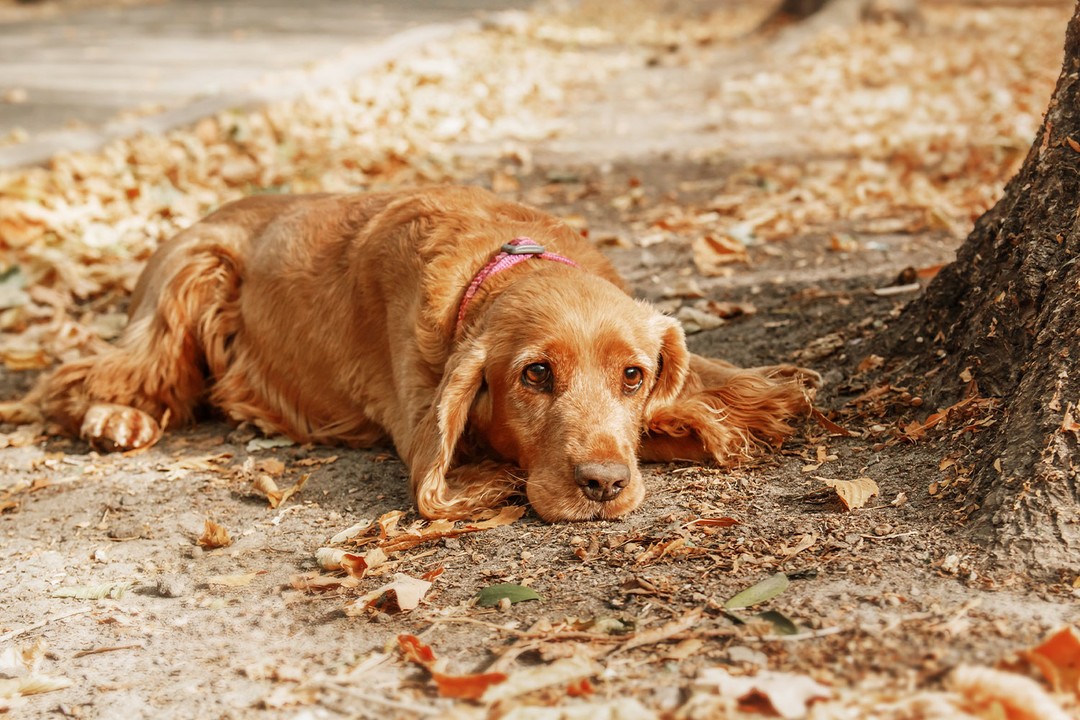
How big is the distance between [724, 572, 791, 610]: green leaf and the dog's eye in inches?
43.8

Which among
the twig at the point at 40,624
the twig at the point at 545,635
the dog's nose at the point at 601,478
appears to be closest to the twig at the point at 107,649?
the twig at the point at 40,624

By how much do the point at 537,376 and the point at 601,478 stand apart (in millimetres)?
460

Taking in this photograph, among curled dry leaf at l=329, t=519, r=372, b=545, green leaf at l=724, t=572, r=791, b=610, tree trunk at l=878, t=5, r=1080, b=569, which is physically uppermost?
tree trunk at l=878, t=5, r=1080, b=569

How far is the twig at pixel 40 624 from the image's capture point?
317 centimetres

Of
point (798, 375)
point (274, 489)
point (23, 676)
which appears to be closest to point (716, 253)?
point (798, 375)

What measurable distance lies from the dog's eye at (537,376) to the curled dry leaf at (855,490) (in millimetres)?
986

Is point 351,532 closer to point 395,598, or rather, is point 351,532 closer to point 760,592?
point 395,598

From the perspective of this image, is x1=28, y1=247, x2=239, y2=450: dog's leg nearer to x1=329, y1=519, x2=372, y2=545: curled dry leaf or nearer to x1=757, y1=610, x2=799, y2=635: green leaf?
x1=329, y1=519, x2=372, y2=545: curled dry leaf

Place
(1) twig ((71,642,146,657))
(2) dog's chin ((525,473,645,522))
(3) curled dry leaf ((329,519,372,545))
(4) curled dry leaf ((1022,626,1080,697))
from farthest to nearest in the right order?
(3) curled dry leaf ((329,519,372,545)), (2) dog's chin ((525,473,645,522)), (1) twig ((71,642,146,657)), (4) curled dry leaf ((1022,626,1080,697))

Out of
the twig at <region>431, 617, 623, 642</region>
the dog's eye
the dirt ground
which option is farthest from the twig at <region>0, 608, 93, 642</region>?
the dog's eye

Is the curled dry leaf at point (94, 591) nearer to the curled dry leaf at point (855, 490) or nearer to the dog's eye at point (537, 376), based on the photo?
the dog's eye at point (537, 376)

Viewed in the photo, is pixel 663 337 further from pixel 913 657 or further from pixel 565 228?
pixel 913 657

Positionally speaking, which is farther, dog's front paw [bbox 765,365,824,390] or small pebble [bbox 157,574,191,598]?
dog's front paw [bbox 765,365,824,390]

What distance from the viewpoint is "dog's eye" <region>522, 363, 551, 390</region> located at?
3.72m
